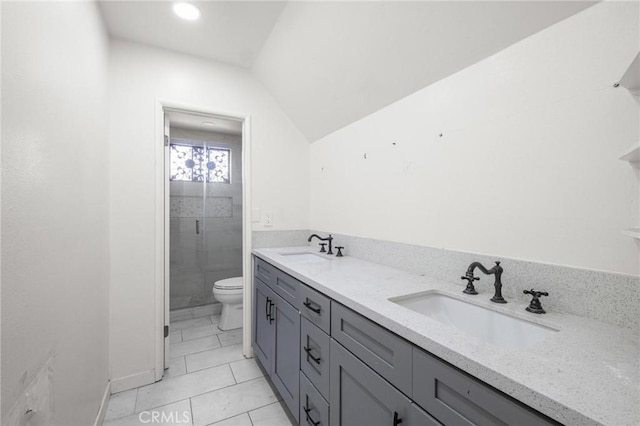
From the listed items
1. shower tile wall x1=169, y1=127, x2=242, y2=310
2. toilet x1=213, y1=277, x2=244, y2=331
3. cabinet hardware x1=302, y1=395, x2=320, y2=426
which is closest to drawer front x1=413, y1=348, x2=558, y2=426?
cabinet hardware x1=302, y1=395, x2=320, y2=426

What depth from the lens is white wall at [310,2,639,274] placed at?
0.84 m

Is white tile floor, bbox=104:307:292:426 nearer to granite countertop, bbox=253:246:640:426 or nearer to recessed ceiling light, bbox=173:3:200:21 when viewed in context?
granite countertop, bbox=253:246:640:426

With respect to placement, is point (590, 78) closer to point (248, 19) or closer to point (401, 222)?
point (401, 222)

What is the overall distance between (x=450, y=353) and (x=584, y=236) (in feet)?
2.24

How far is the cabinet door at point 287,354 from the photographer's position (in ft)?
4.73

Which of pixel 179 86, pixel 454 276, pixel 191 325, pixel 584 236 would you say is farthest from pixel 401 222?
pixel 191 325

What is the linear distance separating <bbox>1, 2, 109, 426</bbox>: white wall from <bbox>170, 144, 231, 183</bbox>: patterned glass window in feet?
5.75

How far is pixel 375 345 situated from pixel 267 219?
1662mm

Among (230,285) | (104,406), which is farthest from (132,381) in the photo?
(230,285)

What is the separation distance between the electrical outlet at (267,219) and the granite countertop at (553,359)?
1393mm

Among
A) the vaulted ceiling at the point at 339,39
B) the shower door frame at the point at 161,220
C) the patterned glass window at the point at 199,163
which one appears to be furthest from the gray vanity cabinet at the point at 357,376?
the patterned glass window at the point at 199,163

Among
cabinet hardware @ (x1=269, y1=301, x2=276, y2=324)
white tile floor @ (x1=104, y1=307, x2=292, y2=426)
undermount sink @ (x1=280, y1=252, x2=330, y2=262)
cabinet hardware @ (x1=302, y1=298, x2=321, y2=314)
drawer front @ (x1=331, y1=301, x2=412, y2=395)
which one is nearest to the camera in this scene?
drawer front @ (x1=331, y1=301, x2=412, y2=395)

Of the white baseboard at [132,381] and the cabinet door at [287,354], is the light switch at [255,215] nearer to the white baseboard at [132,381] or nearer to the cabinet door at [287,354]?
the cabinet door at [287,354]

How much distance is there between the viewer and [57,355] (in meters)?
0.97
